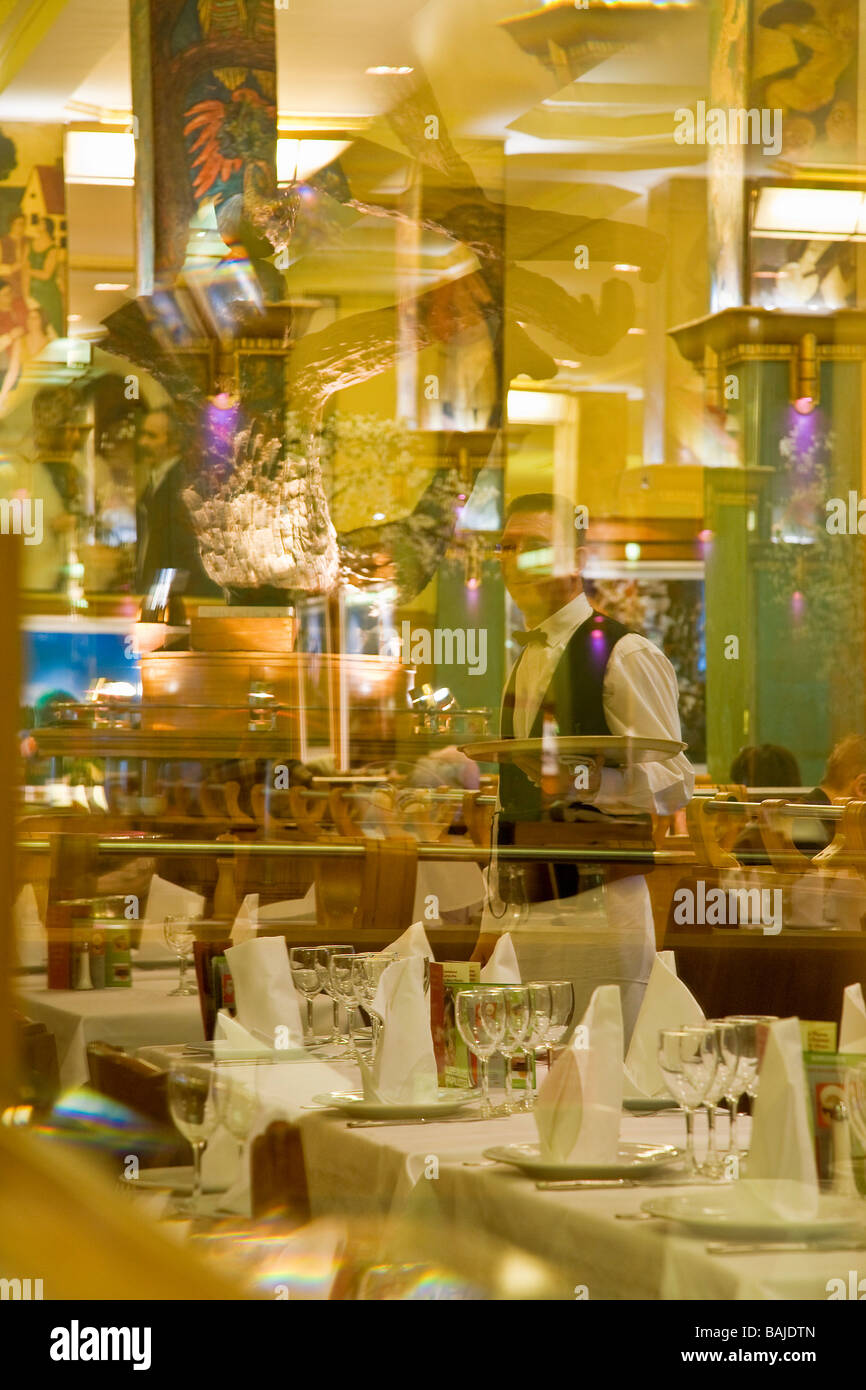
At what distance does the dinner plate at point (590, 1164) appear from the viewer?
1.44 m

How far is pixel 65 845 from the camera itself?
12.3 ft

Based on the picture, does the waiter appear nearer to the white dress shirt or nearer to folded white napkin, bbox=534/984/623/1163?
the white dress shirt

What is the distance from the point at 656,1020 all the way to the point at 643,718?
1.03 metres

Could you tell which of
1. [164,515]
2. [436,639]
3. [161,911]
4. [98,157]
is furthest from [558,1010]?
[98,157]

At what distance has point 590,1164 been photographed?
1.46 m

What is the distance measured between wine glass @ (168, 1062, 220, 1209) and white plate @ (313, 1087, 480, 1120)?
325 millimetres

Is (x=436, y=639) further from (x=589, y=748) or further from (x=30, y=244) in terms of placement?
(x=589, y=748)

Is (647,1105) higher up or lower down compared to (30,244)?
lower down

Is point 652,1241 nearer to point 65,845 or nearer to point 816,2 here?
point 65,845

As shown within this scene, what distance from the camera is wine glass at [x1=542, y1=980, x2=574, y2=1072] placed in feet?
5.74

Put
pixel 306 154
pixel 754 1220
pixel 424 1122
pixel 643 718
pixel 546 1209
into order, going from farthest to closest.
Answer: pixel 306 154, pixel 643 718, pixel 424 1122, pixel 546 1209, pixel 754 1220

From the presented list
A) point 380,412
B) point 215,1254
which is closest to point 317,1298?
point 215,1254

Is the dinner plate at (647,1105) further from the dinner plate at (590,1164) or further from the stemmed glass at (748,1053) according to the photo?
the stemmed glass at (748,1053)

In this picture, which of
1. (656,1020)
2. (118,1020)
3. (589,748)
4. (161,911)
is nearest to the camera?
(656,1020)
